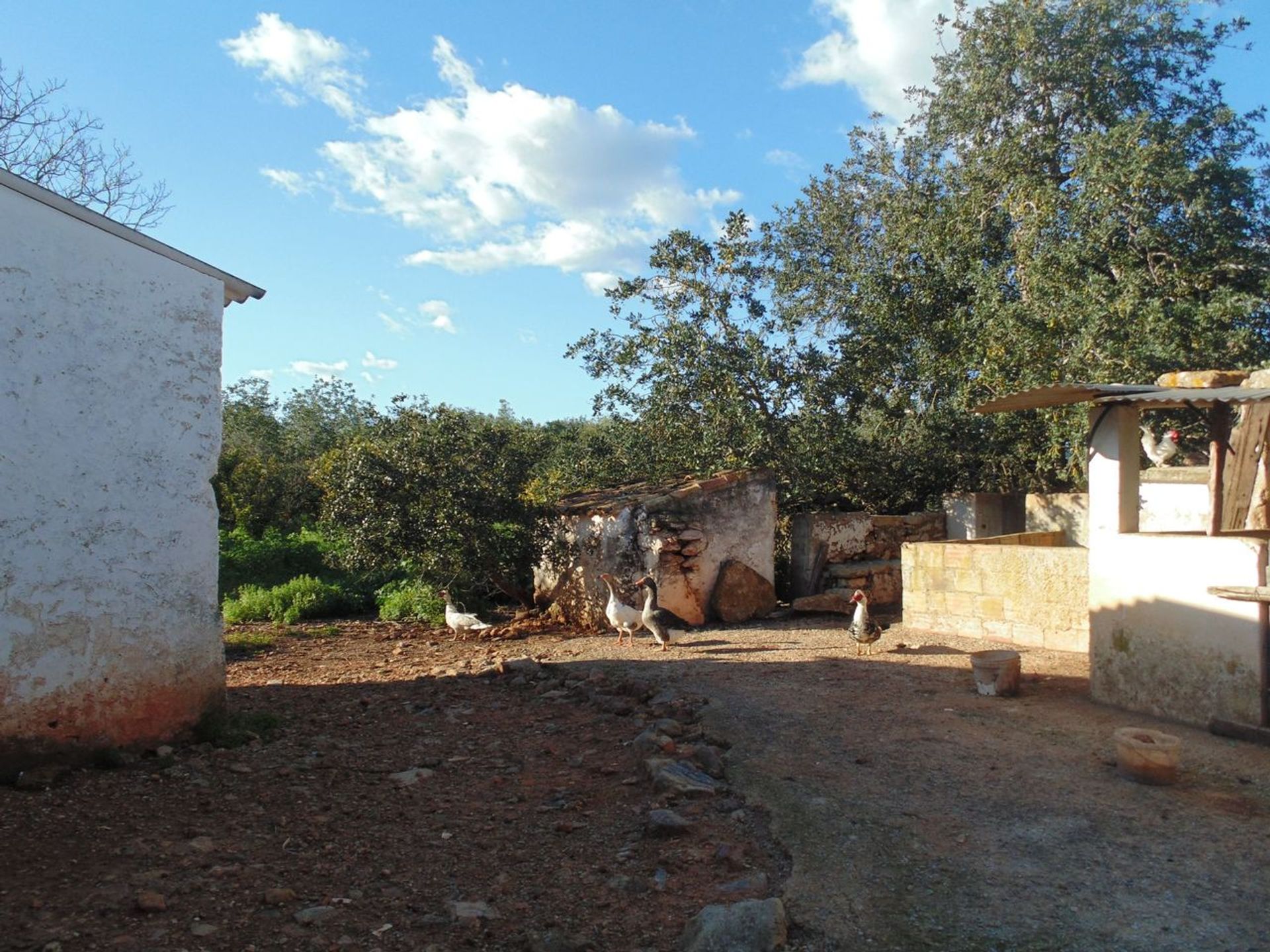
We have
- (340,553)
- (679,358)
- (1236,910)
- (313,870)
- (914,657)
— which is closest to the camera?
(1236,910)

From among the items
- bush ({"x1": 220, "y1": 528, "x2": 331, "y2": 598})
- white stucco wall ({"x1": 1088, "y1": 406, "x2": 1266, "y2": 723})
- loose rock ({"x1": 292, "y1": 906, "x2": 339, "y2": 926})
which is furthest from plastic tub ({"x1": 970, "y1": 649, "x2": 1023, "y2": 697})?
bush ({"x1": 220, "y1": 528, "x2": 331, "y2": 598})

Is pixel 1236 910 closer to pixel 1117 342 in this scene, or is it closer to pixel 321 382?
pixel 1117 342

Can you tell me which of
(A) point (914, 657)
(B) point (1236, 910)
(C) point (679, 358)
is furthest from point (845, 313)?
(B) point (1236, 910)

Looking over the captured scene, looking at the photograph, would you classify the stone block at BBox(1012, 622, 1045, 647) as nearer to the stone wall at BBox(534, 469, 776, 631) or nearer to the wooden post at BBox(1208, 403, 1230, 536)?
the wooden post at BBox(1208, 403, 1230, 536)

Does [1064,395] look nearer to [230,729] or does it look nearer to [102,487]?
[230,729]

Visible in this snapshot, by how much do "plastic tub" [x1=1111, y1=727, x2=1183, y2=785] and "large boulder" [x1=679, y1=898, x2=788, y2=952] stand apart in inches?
116

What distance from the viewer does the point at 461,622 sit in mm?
11109

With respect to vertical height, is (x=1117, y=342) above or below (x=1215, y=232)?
below

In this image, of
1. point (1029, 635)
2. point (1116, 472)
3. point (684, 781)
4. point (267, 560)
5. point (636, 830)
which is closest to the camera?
point (636, 830)

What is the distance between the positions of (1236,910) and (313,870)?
13.5ft

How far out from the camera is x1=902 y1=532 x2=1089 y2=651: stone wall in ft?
30.1

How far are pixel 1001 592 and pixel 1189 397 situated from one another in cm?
367

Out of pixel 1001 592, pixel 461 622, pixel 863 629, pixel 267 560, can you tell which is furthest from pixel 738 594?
pixel 267 560

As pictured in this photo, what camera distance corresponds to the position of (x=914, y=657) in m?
9.20
